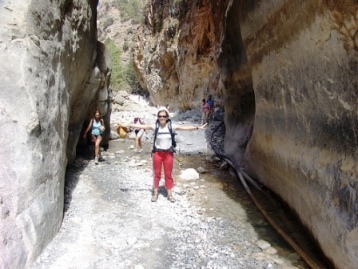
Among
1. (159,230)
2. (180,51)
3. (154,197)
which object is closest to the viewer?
(159,230)

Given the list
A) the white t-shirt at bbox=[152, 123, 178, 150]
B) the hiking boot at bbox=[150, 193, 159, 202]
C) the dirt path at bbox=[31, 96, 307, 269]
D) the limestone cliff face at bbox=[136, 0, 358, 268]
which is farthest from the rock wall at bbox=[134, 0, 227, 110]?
the white t-shirt at bbox=[152, 123, 178, 150]

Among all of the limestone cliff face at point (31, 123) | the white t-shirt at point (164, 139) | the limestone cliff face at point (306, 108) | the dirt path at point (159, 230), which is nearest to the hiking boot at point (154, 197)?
the dirt path at point (159, 230)

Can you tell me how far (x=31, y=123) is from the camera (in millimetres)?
4047

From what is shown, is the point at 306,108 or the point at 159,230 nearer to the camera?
the point at 306,108

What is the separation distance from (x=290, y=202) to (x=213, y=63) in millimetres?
19412

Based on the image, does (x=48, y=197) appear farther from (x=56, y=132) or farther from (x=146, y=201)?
(x=146, y=201)

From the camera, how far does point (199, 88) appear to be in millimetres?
25734

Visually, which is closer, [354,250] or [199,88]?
[354,250]

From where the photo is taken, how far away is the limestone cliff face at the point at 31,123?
3.59 metres

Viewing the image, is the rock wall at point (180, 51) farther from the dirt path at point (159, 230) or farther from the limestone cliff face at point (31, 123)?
the limestone cliff face at point (31, 123)

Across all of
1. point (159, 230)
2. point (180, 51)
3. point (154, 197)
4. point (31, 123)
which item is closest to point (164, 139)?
point (154, 197)

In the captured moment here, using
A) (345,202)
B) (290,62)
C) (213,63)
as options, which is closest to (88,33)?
(290,62)

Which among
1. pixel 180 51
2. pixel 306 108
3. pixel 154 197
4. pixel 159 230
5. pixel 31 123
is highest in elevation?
pixel 180 51

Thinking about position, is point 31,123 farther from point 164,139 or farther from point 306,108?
point 306,108
